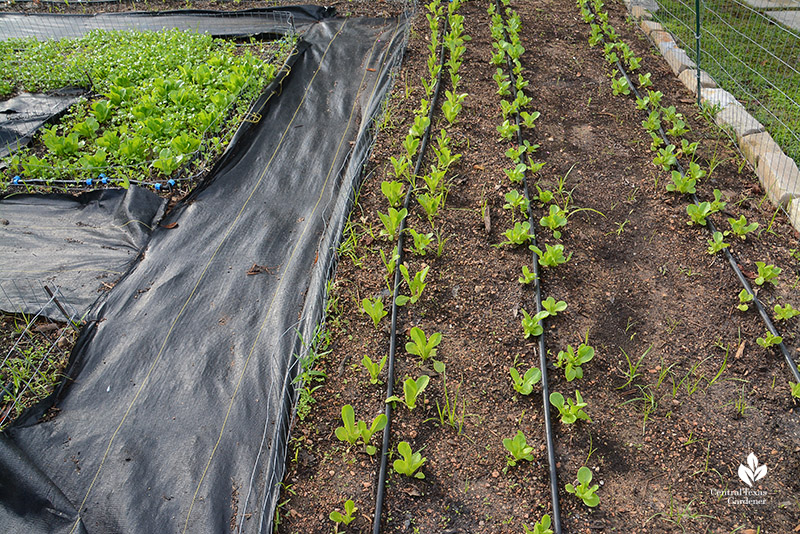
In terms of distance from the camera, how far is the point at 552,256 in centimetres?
318

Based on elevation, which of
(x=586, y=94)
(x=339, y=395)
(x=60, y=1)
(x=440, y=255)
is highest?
(x=60, y=1)

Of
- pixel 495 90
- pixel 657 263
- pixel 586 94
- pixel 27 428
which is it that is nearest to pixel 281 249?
pixel 27 428

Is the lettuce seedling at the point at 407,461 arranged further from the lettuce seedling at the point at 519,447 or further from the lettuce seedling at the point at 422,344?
the lettuce seedling at the point at 422,344

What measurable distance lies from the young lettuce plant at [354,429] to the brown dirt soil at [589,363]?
93 millimetres

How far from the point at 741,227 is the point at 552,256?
116 cm

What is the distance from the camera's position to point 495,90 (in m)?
4.93

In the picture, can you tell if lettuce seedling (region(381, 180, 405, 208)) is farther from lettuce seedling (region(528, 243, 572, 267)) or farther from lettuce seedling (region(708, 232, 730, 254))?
lettuce seedling (region(708, 232, 730, 254))

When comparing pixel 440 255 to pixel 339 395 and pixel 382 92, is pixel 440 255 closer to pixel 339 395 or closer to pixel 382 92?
pixel 339 395

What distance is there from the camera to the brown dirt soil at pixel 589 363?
2291 millimetres

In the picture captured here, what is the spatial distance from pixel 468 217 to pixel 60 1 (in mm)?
6475

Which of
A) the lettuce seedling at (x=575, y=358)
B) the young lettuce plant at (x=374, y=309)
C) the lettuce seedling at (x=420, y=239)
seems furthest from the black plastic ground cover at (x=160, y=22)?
the lettuce seedling at (x=575, y=358)

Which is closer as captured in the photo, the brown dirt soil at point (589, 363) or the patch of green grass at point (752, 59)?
the brown dirt soil at point (589, 363)

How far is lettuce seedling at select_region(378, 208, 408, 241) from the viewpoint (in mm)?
3398

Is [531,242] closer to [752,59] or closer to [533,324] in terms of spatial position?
[533,324]
